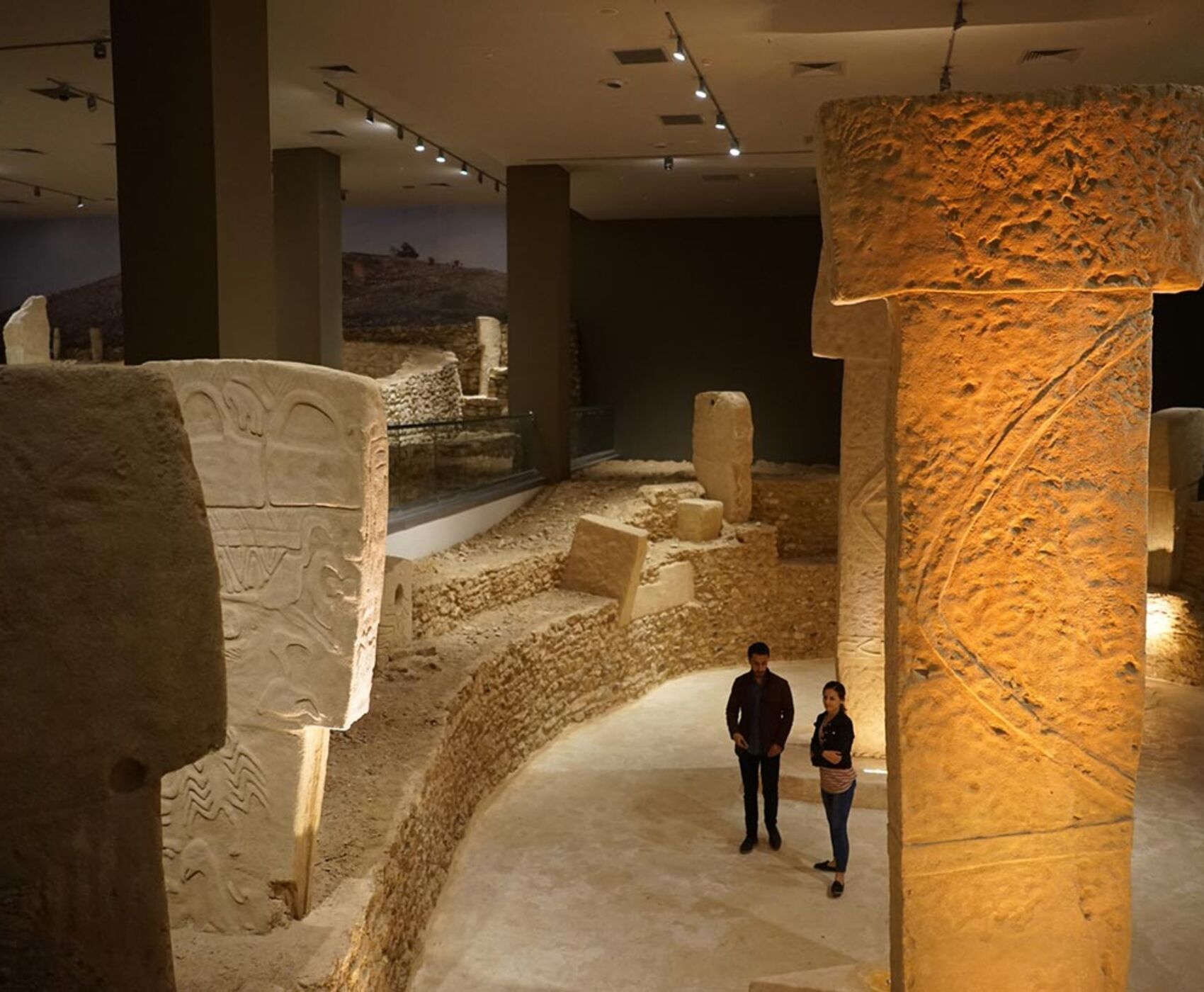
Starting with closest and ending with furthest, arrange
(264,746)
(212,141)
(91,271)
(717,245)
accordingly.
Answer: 1. (264,746)
2. (212,141)
3. (717,245)
4. (91,271)

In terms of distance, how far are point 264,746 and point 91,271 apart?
21.4m

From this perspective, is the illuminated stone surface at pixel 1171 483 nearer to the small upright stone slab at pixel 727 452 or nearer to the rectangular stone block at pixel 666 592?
the small upright stone slab at pixel 727 452

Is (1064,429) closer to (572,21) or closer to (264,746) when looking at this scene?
(264,746)

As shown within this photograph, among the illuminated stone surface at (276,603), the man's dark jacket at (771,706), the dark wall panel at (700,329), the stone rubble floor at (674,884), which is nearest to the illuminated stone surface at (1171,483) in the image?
the stone rubble floor at (674,884)

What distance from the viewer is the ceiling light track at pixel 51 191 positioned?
677 inches

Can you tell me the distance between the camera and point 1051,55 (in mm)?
9812

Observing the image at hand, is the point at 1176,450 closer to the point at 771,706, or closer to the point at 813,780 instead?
the point at 813,780

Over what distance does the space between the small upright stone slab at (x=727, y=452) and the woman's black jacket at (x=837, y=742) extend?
736cm

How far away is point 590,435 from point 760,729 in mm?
11282

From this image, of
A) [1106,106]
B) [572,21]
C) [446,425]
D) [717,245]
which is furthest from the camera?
[717,245]

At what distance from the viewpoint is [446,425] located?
1150 cm

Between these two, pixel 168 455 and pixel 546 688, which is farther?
pixel 546 688

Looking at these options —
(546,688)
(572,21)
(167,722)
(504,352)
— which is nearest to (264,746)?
(167,722)

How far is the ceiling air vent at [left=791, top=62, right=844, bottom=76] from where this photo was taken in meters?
10.2
